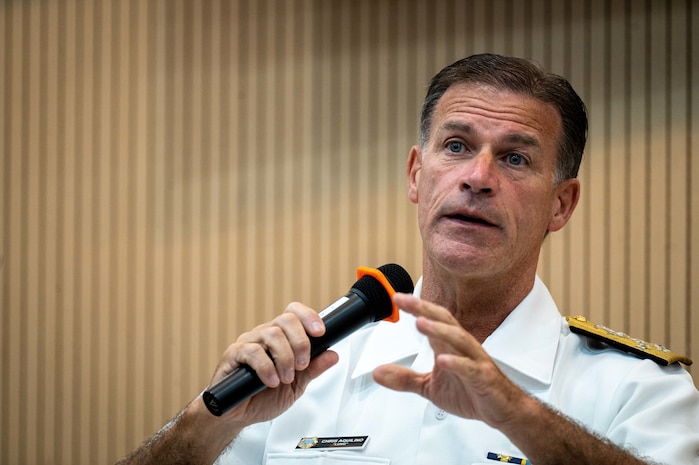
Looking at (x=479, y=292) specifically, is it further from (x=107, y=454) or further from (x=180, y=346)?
(x=107, y=454)

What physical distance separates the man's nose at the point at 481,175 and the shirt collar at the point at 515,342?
350mm

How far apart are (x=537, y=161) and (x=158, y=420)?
2161 millimetres

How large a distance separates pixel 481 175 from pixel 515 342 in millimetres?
439

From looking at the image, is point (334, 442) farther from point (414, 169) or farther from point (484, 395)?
point (414, 169)

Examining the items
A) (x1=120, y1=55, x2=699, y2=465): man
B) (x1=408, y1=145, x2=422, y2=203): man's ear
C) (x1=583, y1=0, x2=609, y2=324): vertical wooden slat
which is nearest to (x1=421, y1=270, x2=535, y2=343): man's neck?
(x1=120, y1=55, x2=699, y2=465): man

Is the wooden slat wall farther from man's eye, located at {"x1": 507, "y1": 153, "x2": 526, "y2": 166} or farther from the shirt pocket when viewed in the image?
the shirt pocket

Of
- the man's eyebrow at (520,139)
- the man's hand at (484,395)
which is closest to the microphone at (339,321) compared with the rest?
the man's hand at (484,395)

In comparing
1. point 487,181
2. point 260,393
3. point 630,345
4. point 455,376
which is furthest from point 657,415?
point 260,393

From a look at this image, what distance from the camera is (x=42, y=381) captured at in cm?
386

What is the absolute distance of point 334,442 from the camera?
86.2 inches

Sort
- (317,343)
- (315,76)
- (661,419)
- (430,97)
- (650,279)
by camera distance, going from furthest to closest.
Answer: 1. (315,76)
2. (650,279)
3. (430,97)
4. (661,419)
5. (317,343)

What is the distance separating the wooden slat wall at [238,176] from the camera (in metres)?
3.33

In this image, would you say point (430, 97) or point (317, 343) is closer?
point (317, 343)

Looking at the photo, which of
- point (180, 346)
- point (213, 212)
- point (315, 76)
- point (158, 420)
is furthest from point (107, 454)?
point (315, 76)
